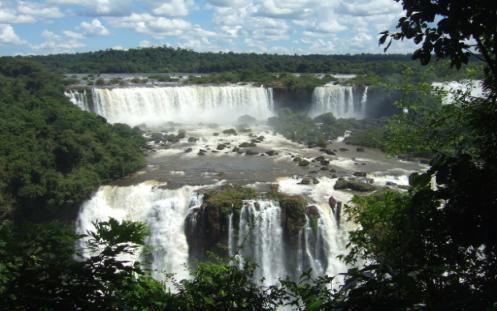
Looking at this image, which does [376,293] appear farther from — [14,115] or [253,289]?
[14,115]

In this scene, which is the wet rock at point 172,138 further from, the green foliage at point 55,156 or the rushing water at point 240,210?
the green foliage at point 55,156

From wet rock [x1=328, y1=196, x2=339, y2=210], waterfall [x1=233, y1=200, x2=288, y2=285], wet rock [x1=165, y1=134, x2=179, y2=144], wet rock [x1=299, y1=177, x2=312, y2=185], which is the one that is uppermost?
wet rock [x1=165, y1=134, x2=179, y2=144]

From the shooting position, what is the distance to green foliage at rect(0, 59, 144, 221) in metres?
19.1

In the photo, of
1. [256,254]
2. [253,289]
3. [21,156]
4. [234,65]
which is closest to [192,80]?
[234,65]

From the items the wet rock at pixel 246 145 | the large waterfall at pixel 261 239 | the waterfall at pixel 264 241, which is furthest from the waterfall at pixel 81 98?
the waterfall at pixel 264 241

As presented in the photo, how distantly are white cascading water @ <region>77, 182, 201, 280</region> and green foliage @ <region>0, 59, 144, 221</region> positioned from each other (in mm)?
693

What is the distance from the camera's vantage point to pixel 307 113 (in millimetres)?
39562

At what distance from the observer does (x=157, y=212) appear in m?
18.1

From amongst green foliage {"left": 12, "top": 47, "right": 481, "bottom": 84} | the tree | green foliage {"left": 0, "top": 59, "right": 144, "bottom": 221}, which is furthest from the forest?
green foliage {"left": 12, "top": 47, "right": 481, "bottom": 84}

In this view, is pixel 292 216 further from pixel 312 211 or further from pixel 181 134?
pixel 181 134

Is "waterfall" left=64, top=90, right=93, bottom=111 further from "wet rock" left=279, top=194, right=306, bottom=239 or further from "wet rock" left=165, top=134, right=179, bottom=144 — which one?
"wet rock" left=279, top=194, right=306, bottom=239

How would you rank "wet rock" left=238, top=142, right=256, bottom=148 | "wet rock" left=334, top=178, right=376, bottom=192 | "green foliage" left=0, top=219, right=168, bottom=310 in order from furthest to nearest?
"wet rock" left=238, top=142, right=256, bottom=148
"wet rock" left=334, top=178, right=376, bottom=192
"green foliage" left=0, top=219, right=168, bottom=310

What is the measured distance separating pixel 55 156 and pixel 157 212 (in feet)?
20.1

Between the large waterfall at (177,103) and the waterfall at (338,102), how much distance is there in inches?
144
